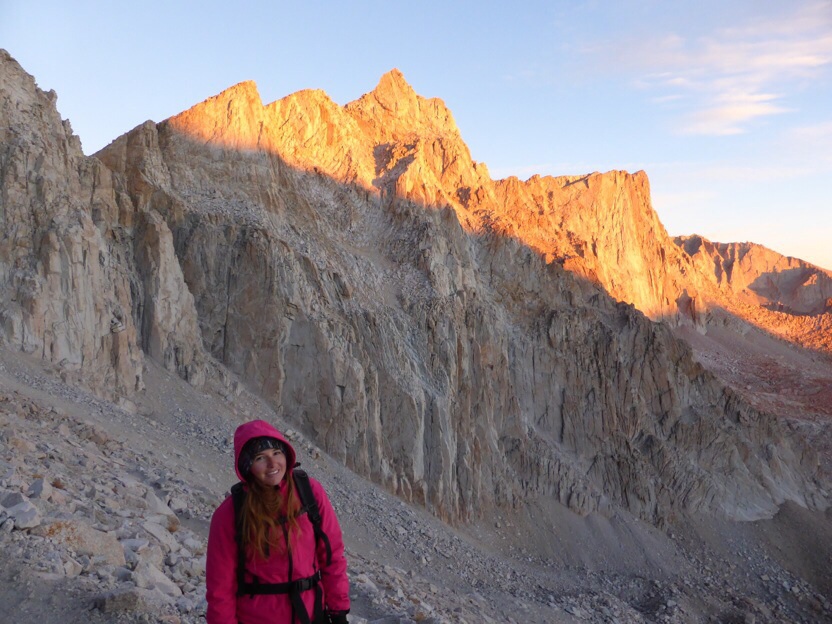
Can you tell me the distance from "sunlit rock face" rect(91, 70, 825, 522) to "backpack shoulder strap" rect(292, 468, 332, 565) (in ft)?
76.2

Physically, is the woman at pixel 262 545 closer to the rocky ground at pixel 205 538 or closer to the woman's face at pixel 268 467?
the woman's face at pixel 268 467

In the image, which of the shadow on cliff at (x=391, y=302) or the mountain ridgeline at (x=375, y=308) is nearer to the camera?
the mountain ridgeline at (x=375, y=308)

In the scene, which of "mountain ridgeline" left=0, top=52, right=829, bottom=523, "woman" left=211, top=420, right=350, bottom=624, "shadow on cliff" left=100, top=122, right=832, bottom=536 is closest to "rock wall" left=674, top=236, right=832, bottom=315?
"mountain ridgeline" left=0, top=52, right=829, bottom=523

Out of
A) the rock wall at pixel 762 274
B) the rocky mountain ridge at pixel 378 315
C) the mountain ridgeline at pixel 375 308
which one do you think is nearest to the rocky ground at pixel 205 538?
the rocky mountain ridge at pixel 378 315

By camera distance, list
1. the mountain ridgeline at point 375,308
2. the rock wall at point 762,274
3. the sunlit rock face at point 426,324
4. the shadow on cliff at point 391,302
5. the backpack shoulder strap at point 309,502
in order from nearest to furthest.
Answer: the backpack shoulder strap at point 309,502 < the mountain ridgeline at point 375,308 < the shadow on cliff at point 391,302 < the sunlit rock face at point 426,324 < the rock wall at point 762,274

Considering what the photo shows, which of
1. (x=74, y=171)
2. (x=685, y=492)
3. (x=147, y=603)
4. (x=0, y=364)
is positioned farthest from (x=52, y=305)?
(x=685, y=492)

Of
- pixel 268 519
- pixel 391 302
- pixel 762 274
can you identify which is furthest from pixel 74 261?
pixel 762 274

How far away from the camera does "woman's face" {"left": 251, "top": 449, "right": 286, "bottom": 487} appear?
509 centimetres

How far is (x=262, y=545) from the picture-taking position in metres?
5.04

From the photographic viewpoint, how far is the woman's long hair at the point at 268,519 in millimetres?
5027

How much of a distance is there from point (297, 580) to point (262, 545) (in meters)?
0.38

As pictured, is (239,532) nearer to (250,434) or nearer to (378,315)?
(250,434)

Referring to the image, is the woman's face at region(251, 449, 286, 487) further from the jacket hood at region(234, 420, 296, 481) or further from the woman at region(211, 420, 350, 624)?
the jacket hood at region(234, 420, 296, 481)

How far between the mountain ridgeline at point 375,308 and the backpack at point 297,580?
643 inches
